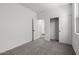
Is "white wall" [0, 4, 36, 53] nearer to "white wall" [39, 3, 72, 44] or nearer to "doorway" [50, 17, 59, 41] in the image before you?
"white wall" [39, 3, 72, 44]

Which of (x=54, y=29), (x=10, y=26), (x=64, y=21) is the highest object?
(x=64, y=21)

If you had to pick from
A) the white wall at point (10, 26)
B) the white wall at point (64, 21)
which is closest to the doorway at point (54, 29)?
the white wall at point (64, 21)

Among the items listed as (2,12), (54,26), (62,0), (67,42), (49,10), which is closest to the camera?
(62,0)

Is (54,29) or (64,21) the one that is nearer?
(64,21)

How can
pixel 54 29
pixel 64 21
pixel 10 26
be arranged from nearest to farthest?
1. pixel 10 26
2. pixel 64 21
3. pixel 54 29

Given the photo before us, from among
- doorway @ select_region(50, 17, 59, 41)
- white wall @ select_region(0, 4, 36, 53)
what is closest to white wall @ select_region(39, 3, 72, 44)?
doorway @ select_region(50, 17, 59, 41)

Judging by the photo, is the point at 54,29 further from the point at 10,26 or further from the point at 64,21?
the point at 10,26

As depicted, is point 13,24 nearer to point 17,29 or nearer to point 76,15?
point 17,29

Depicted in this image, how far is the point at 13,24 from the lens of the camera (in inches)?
123

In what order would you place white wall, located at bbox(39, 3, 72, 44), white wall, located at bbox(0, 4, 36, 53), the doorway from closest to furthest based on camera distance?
white wall, located at bbox(0, 4, 36, 53), white wall, located at bbox(39, 3, 72, 44), the doorway

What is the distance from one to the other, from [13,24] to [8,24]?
32 cm

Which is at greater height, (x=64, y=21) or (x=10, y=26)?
(x=64, y=21)

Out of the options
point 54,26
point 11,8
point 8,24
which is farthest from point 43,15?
point 8,24

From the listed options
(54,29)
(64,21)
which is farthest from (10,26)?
(54,29)
